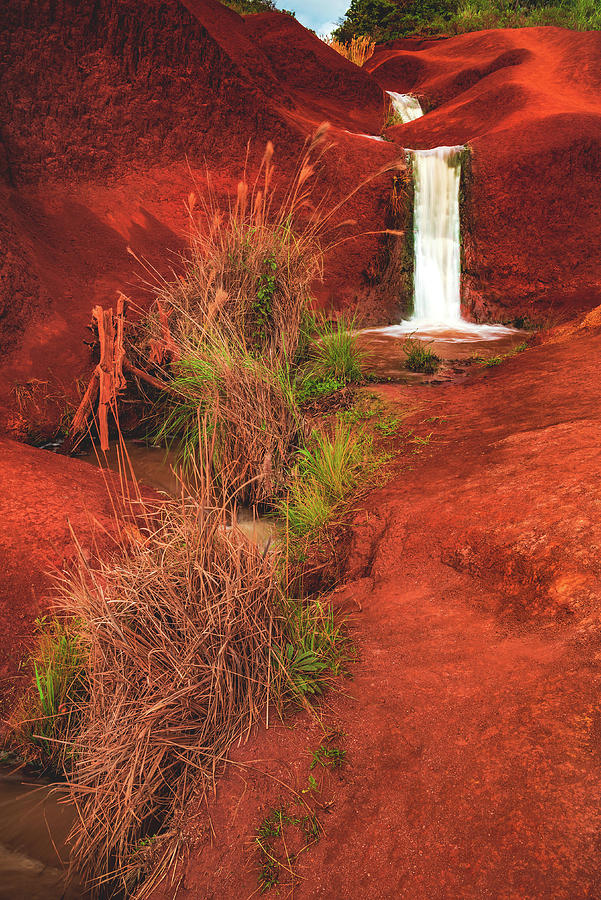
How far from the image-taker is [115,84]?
8.33 m

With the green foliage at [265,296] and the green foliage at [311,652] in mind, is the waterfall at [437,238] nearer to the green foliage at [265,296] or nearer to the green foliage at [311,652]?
the green foliage at [265,296]

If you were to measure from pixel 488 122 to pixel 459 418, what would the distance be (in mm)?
9413

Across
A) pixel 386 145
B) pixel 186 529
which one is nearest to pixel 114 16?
pixel 386 145

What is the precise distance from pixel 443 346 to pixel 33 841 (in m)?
6.86

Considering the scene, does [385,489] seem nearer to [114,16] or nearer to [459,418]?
[459,418]

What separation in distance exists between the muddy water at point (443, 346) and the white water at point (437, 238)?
0.79 m

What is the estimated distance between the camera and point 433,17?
20.0 m

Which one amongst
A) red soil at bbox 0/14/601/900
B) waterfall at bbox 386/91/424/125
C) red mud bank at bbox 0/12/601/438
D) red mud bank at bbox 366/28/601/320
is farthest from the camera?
A: waterfall at bbox 386/91/424/125

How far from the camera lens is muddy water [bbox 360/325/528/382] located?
618 centimetres

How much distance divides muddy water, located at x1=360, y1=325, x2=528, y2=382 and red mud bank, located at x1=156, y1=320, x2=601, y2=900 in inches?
123

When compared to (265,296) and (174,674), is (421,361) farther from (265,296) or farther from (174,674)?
(174,674)

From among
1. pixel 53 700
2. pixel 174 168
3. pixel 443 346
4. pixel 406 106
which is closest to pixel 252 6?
pixel 406 106

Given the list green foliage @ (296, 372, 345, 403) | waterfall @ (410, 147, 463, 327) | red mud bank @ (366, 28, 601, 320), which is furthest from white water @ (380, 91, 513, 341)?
green foliage @ (296, 372, 345, 403)

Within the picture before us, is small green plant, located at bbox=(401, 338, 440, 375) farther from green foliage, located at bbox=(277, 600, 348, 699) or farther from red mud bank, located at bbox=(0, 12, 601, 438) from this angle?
green foliage, located at bbox=(277, 600, 348, 699)
